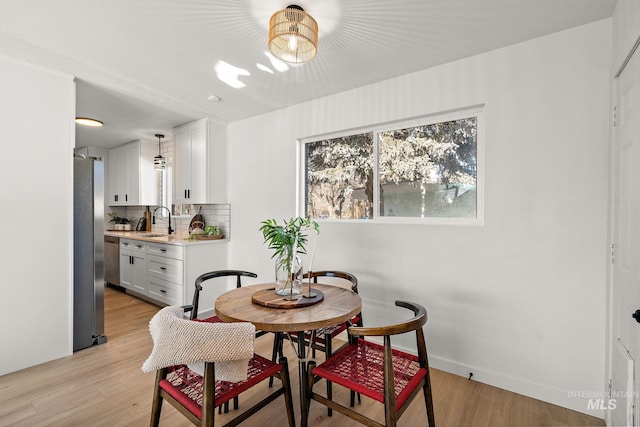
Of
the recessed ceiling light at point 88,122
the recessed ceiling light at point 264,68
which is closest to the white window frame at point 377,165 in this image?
the recessed ceiling light at point 264,68

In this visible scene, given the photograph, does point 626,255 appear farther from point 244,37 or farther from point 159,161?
point 159,161

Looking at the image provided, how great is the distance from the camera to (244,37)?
2064mm

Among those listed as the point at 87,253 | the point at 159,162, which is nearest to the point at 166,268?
the point at 87,253

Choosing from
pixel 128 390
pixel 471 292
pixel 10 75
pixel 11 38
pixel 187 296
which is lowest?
pixel 128 390

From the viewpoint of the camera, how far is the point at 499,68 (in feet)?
7.11

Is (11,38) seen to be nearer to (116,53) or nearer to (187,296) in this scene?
(116,53)

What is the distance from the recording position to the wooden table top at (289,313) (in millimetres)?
1400

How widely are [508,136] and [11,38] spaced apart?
3.46 meters

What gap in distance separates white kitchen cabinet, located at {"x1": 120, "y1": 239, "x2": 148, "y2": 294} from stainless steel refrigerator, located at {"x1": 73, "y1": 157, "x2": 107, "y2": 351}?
1.26m

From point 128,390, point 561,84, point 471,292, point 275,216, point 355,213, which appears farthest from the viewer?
point 275,216

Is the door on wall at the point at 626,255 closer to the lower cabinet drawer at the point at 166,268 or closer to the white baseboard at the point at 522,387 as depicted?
the white baseboard at the point at 522,387

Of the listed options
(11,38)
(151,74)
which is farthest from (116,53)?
(11,38)

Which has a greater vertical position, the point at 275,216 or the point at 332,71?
the point at 332,71

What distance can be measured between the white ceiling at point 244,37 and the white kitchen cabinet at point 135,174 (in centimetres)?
201
